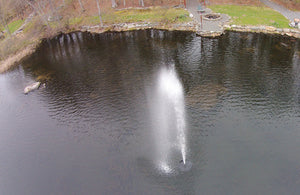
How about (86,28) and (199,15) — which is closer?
(199,15)

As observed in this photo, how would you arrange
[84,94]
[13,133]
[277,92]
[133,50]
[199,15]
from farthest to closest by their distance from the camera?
1. [199,15]
2. [133,50]
3. [84,94]
4. [277,92]
5. [13,133]

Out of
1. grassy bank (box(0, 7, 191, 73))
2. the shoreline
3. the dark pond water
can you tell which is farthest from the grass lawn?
the dark pond water

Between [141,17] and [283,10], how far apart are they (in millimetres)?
43865

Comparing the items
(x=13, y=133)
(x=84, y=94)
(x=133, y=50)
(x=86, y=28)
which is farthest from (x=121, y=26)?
(x=13, y=133)

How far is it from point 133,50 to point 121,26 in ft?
61.2

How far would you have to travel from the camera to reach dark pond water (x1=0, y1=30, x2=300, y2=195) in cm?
2781

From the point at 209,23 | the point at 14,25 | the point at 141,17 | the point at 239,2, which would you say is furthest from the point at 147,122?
the point at 14,25

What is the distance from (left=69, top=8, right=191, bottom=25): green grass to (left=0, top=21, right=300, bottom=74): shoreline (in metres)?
1.96

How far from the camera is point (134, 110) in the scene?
1505 inches

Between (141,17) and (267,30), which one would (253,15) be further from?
(141,17)

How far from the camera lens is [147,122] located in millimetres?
35812

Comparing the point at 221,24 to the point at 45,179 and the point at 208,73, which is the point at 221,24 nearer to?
the point at 208,73

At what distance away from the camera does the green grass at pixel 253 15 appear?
6293 centimetres

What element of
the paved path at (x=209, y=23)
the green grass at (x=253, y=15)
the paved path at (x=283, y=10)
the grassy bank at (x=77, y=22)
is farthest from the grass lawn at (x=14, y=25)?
the paved path at (x=283, y=10)
